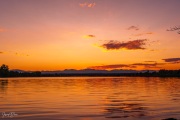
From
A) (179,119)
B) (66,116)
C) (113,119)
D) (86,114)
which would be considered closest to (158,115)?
(179,119)

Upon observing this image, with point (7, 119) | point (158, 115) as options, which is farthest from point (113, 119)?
point (7, 119)

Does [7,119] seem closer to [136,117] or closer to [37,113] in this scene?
[37,113]

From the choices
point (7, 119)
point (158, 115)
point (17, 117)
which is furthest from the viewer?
point (158, 115)

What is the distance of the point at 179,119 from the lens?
26.2 m

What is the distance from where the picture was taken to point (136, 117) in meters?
28.2

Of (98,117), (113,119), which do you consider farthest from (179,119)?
(98,117)

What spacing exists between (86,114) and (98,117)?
2309 mm

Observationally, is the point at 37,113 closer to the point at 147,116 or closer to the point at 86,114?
the point at 86,114

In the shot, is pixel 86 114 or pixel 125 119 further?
pixel 86 114

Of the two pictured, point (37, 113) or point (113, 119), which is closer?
point (113, 119)

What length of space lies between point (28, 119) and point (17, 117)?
1.55 meters

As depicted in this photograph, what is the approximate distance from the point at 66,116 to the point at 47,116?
78.5 inches

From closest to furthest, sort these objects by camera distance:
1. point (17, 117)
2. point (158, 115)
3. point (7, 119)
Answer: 1. point (7, 119)
2. point (17, 117)
3. point (158, 115)

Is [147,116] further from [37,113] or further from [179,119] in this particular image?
[37,113]
